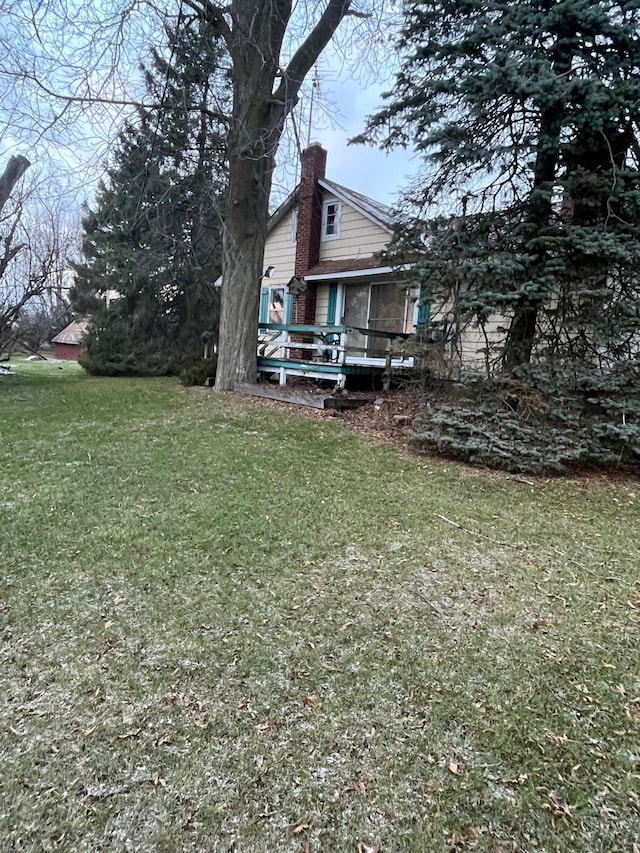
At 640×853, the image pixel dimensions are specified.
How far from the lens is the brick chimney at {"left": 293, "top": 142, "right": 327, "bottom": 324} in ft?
42.3

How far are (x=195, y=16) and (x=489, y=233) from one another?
22.0ft

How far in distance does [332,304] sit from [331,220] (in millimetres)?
2277

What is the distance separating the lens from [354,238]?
12.3 meters

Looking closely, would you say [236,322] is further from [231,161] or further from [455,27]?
[455,27]

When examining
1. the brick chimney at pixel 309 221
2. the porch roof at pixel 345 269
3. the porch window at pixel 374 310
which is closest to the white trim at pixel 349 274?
the porch roof at pixel 345 269

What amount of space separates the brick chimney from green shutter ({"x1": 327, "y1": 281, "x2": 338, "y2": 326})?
0.61 meters

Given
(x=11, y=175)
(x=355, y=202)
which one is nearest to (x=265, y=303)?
(x=355, y=202)

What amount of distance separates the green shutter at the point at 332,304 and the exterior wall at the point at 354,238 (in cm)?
76

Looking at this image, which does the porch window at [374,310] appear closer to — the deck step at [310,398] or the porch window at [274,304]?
the porch window at [274,304]

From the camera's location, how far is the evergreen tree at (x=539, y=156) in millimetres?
5137

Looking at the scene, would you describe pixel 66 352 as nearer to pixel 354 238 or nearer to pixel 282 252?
pixel 282 252

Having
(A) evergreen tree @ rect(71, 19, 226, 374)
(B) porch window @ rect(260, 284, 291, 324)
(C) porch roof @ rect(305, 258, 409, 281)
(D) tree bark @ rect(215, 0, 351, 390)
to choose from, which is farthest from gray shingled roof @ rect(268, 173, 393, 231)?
(D) tree bark @ rect(215, 0, 351, 390)

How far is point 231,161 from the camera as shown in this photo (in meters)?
9.27

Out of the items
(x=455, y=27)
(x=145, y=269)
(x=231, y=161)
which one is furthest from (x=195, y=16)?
(x=145, y=269)
